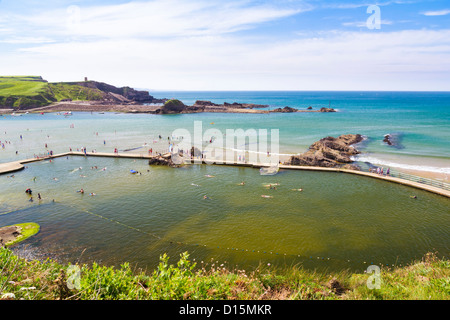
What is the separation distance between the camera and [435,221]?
23.8m

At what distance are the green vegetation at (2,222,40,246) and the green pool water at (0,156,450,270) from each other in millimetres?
535

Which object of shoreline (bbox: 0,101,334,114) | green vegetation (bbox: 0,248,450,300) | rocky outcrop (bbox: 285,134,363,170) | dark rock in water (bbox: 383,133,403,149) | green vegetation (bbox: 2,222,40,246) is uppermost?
shoreline (bbox: 0,101,334,114)

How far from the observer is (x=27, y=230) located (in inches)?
908

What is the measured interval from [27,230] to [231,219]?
1928cm

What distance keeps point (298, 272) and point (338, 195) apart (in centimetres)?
1683

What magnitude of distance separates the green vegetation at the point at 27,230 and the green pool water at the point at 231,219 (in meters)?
0.53

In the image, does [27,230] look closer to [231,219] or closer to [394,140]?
[231,219]

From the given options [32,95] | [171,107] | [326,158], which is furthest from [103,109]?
[326,158]

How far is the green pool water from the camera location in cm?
1956

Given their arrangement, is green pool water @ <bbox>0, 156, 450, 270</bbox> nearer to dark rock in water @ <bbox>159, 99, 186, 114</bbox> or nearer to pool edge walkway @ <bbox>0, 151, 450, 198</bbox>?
pool edge walkway @ <bbox>0, 151, 450, 198</bbox>

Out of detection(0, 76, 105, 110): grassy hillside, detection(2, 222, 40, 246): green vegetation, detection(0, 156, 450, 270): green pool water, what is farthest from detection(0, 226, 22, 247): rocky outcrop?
detection(0, 76, 105, 110): grassy hillside

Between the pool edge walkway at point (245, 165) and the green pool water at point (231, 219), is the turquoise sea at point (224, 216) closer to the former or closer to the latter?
the green pool water at point (231, 219)
